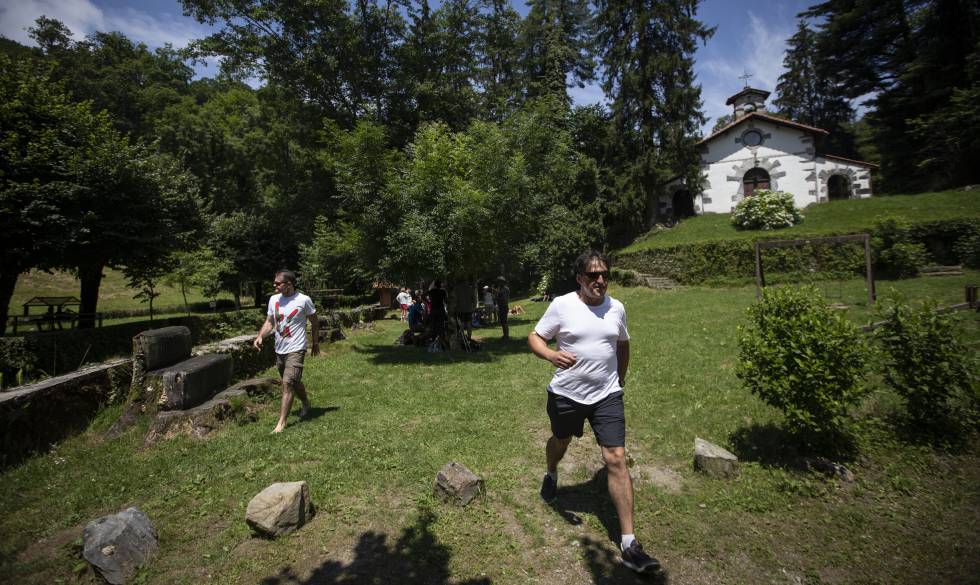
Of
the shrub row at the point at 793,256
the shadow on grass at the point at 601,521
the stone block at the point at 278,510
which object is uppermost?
the shrub row at the point at 793,256

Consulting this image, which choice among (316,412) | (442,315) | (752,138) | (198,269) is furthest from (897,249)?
(198,269)

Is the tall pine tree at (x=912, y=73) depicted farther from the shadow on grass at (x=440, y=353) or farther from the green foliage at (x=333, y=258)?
the green foliage at (x=333, y=258)

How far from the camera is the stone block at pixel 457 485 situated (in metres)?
3.98

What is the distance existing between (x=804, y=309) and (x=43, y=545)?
741 centimetres

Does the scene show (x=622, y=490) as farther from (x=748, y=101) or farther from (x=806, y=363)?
(x=748, y=101)

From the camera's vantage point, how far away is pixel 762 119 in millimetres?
27047

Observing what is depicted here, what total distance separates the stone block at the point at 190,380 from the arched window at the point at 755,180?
1189 inches

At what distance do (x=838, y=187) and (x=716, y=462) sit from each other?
106 ft

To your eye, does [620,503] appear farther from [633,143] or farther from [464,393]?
[633,143]

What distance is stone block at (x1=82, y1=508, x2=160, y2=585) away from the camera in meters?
3.08

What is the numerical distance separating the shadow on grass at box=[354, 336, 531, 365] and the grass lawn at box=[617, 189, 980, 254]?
14126 mm

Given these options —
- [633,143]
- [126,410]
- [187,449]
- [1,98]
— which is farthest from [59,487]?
[633,143]

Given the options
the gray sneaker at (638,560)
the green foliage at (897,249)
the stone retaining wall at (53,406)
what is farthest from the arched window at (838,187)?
the stone retaining wall at (53,406)

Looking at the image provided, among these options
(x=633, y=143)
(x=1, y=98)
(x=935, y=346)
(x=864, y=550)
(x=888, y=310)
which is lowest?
(x=864, y=550)
